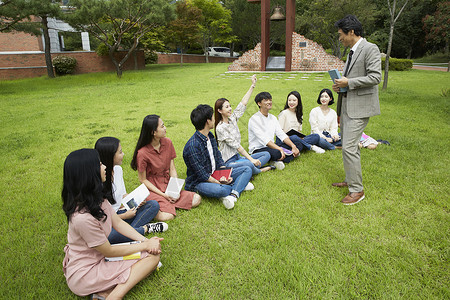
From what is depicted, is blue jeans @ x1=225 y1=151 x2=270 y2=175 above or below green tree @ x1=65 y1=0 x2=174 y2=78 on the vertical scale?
below

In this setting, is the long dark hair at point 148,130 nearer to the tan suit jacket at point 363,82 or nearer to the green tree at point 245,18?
the tan suit jacket at point 363,82

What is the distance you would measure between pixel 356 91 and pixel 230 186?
1.78 metres

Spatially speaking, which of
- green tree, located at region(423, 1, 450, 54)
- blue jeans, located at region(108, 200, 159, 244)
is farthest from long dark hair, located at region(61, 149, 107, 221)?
green tree, located at region(423, 1, 450, 54)

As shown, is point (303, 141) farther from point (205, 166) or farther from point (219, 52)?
point (219, 52)

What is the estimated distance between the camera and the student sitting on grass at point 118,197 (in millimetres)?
2621

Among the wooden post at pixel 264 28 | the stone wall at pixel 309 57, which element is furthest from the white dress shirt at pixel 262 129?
the wooden post at pixel 264 28

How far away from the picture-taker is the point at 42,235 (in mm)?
2990

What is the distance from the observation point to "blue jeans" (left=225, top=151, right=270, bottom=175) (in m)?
3.87

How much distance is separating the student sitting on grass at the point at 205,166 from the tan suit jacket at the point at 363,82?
4.86 ft

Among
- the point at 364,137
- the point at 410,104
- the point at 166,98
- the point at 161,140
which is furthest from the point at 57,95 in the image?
the point at 410,104

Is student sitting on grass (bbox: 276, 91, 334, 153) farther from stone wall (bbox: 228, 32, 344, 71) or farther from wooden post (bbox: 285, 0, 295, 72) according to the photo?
stone wall (bbox: 228, 32, 344, 71)

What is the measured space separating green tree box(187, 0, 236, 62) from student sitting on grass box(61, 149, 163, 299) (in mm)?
28484

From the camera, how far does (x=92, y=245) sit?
6.45 feet

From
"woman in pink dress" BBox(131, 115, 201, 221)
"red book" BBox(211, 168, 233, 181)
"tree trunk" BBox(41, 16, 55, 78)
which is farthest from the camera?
"tree trunk" BBox(41, 16, 55, 78)
